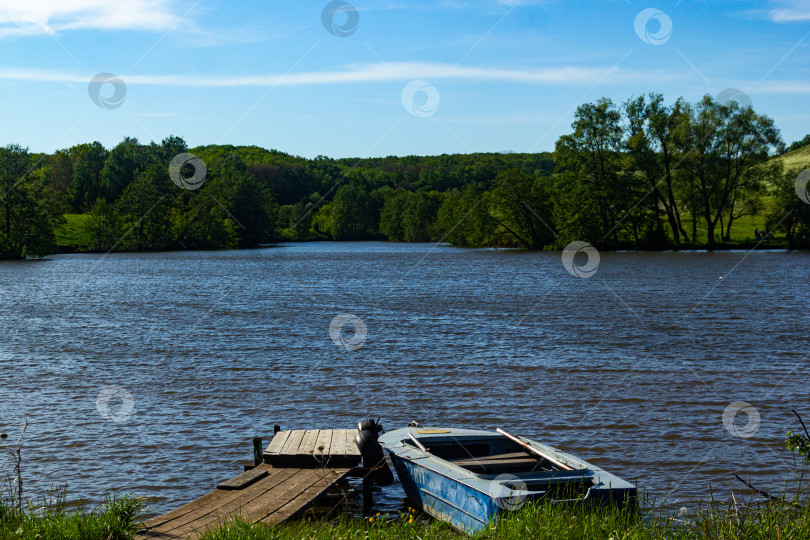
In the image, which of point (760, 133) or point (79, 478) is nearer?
point (79, 478)

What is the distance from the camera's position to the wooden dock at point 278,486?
9172mm

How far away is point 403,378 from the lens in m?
20.8

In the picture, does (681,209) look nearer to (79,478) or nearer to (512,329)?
(512,329)

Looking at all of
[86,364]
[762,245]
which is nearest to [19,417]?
Answer: [86,364]

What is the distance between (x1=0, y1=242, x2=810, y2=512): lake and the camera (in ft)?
44.6

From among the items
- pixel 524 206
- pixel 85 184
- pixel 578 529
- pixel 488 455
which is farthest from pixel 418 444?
pixel 85 184

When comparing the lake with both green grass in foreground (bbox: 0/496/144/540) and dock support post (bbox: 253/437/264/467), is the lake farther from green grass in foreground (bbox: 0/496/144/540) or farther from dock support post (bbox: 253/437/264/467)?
green grass in foreground (bbox: 0/496/144/540)

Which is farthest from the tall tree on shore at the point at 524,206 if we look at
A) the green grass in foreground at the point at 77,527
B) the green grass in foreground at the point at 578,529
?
the green grass in foreground at the point at 77,527

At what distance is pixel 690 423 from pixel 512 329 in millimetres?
14563

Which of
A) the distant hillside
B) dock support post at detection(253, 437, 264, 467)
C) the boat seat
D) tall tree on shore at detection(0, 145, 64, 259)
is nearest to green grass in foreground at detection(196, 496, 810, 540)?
the boat seat

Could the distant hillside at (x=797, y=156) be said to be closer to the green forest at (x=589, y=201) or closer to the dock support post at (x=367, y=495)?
the green forest at (x=589, y=201)

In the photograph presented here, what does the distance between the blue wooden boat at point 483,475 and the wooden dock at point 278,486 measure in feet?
3.04

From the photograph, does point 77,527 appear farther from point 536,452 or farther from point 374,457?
point 536,452

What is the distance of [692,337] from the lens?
28.3m
